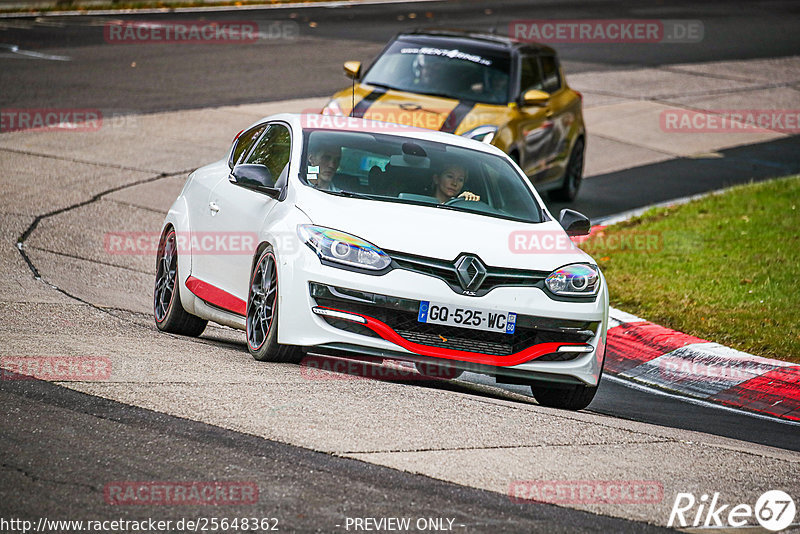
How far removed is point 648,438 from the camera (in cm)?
627

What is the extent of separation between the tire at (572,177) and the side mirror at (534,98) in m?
1.76

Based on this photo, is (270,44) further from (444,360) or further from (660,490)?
(660,490)

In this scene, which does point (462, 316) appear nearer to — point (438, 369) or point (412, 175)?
point (438, 369)

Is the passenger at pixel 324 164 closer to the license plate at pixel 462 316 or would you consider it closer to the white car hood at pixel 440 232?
the white car hood at pixel 440 232

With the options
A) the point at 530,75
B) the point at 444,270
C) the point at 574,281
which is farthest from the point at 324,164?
the point at 530,75

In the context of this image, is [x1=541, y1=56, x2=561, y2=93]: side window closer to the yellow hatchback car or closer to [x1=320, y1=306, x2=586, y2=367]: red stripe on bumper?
the yellow hatchback car

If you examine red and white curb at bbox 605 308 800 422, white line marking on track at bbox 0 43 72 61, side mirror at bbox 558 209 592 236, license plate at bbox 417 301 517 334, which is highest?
side mirror at bbox 558 209 592 236

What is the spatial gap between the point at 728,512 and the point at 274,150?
13.7 feet

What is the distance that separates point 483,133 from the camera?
42.0 feet

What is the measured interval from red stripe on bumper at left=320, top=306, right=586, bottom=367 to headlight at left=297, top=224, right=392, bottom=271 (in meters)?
0.28

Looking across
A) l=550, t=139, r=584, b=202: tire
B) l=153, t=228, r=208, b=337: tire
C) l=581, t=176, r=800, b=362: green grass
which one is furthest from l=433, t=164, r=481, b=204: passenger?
l=550, t=139, r=584, b=202: tire

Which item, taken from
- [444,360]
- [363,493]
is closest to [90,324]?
[444,360]

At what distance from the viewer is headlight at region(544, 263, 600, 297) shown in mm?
6992

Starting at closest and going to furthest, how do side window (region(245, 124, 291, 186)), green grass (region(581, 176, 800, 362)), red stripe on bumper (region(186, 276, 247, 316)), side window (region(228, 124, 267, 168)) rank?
red stripe on bumper (region(186, 276, 247, 316)) → side window (region(245, 124, 291, 186)) → side window (region(228, 124, 267, 168)) → green grass (region(581, 176, 800, 362))
